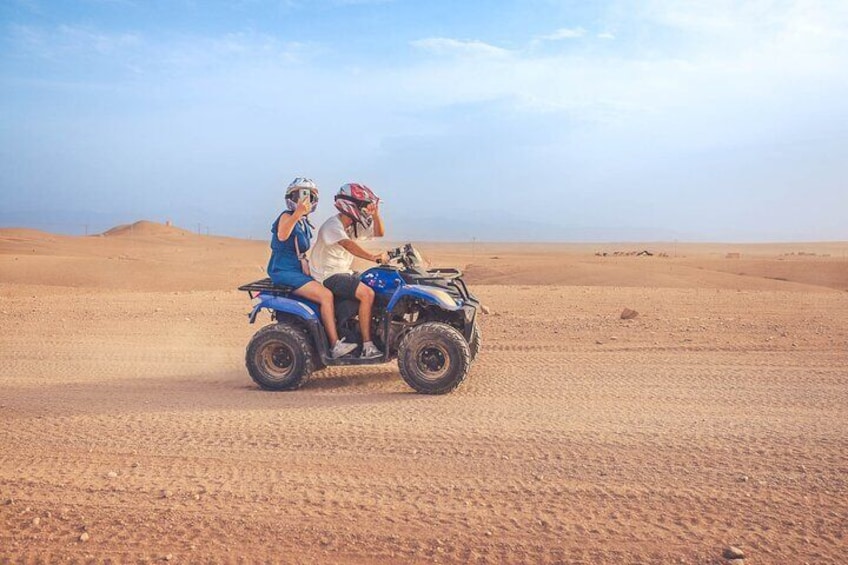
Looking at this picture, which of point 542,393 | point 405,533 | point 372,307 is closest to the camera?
point 405,533

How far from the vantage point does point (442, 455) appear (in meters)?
6.14

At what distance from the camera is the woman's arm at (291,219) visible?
847 centimetres

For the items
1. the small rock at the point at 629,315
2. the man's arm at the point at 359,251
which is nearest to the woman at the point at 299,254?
the man's arm at the point at 359,251

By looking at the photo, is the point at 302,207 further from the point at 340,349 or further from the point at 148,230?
the point at 148,230

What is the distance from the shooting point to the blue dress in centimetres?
878

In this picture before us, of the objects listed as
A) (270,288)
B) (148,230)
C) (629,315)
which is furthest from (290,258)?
(148,230)

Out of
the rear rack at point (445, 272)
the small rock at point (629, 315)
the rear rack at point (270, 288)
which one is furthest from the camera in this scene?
the small rock at point (629, 315)

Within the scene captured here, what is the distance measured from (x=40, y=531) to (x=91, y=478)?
31.7 inches

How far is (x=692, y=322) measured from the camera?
13.9 metres

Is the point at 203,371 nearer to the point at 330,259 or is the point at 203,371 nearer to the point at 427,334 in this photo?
the point at 330,259

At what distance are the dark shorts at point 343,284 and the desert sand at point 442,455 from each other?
1089 millimetres

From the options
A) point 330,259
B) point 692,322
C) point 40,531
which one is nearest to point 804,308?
point 692,322

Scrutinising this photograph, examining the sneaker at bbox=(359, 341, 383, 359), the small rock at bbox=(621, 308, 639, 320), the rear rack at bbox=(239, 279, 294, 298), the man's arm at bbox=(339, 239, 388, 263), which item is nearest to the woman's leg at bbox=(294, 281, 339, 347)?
the rear rack at bbox=(239, 279, 294, 298)

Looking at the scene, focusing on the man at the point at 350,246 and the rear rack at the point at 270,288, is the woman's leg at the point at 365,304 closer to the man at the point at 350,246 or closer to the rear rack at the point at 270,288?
the man at the point at 350,246
